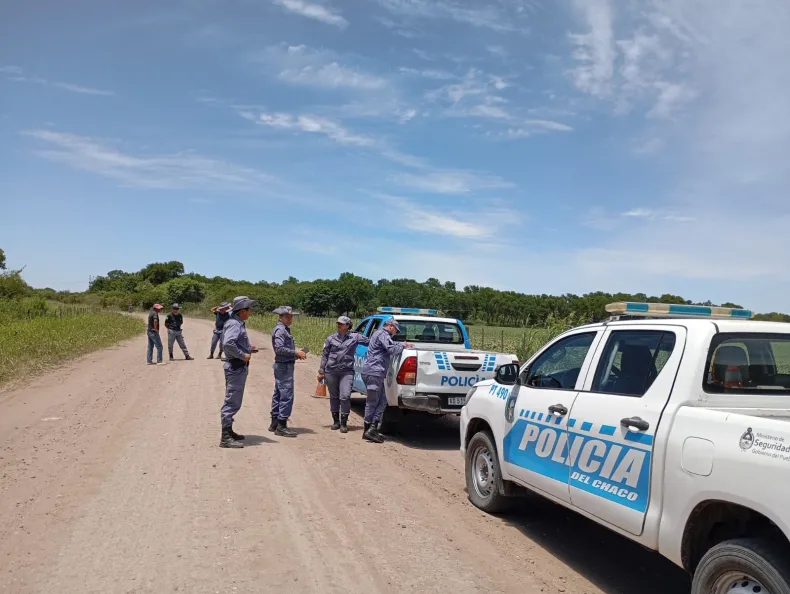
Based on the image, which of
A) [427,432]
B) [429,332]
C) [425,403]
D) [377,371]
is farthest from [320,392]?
[425,403]

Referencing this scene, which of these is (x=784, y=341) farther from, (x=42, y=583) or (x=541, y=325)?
(x=541, y=325)

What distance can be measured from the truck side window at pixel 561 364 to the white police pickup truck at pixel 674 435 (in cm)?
1

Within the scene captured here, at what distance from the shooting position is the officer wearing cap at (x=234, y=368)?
321 inches

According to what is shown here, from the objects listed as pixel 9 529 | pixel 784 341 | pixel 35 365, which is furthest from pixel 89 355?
pixel 784 341

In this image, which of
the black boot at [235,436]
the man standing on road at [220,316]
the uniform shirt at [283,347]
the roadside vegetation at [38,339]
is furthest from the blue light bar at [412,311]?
the roadside vegetation at [38,339]

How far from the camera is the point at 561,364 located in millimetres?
5289

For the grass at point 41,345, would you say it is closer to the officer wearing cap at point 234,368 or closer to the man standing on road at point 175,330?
the man standing on road at point 175,330

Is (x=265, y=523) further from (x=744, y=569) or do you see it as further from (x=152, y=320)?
(x=152, y=320)

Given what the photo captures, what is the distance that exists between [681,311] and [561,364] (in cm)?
106

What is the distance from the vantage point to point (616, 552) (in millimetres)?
5148

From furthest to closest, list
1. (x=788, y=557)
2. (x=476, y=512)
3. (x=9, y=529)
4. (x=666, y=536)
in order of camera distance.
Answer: (x=476, y=512) → (x=9, y=529) → (x=666, y=536) → (x=788, y=557)

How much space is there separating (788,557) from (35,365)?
1663cm

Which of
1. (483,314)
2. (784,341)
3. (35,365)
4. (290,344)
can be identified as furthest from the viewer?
(483,314)

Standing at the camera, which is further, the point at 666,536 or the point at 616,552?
the point at 616,552
